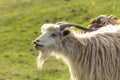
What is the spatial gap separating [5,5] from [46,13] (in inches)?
208

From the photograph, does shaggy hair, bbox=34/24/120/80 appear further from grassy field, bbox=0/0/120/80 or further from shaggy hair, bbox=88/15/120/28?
grassy field, bbox=0/0/120/80

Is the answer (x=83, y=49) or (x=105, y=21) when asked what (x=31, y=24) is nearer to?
(x=105, y=21)

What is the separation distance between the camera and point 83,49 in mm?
9492

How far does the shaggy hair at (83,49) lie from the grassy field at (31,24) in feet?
20.5

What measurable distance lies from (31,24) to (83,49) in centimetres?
1790

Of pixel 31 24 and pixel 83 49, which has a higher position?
pixel 83 49

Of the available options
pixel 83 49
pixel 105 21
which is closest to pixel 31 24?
pixel 105 21

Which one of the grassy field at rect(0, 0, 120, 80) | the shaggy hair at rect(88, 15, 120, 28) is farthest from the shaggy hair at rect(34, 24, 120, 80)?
the grassy field at rect(0, 0, 120, 80)

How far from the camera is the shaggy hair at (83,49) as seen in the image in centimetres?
938

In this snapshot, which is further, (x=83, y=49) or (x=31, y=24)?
(x=31, y=24)

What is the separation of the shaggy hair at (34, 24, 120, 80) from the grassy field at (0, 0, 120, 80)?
6.24m

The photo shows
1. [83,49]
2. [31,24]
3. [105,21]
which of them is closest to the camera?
[83,49]

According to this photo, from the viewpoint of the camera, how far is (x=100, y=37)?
31.5ft

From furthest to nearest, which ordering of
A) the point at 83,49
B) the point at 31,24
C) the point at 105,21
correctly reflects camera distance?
1. the point at 31,24
2. the point at 105,21
3. the point at 83,49
